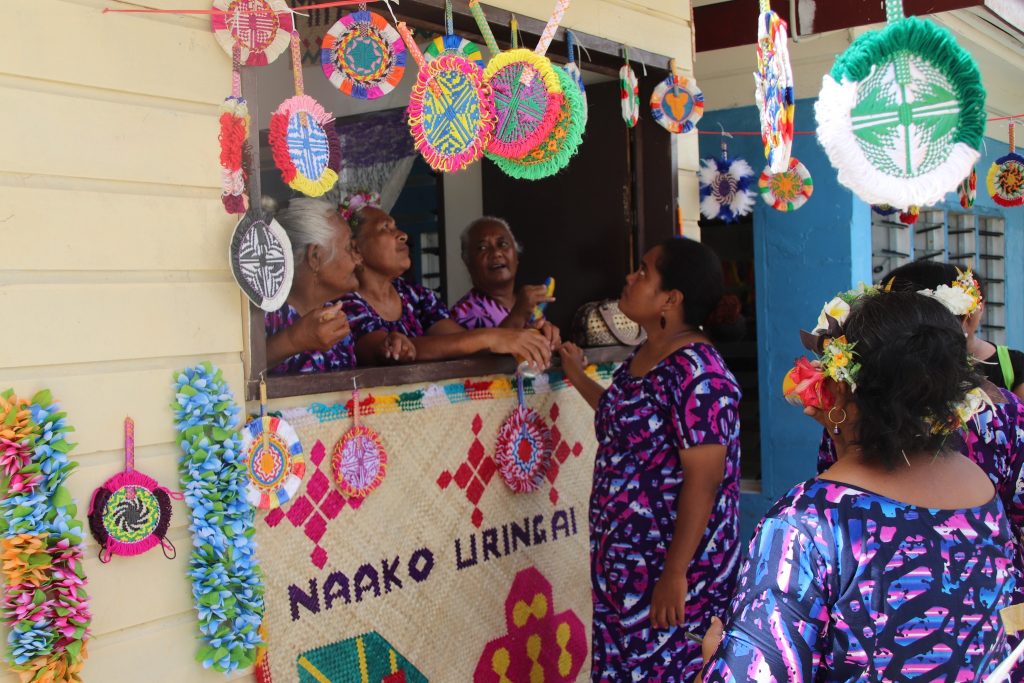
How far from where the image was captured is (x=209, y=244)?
7.46ft

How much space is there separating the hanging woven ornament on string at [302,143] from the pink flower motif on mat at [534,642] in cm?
153

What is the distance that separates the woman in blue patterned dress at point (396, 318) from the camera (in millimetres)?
3055

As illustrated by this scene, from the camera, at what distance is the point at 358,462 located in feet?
8.74

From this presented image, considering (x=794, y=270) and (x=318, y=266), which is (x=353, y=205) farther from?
(x=794, y=270)

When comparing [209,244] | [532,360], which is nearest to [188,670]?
[209,244]

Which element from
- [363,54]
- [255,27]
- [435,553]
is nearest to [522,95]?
[363,54]

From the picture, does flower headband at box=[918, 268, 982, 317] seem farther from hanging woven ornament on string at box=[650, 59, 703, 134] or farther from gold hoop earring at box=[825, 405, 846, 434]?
hanging woven ornament on string at box=[650, 59, 703, 134]

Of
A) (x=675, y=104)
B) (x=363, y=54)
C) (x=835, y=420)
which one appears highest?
(x=675, y=104)

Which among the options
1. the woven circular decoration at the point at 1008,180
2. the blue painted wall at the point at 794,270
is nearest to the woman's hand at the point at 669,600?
the blue painted wall at the point at 794,270

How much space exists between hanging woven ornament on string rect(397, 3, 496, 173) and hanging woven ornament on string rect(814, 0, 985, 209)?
0.79m

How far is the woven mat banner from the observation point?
255 cm

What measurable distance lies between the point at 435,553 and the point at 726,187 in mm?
2509

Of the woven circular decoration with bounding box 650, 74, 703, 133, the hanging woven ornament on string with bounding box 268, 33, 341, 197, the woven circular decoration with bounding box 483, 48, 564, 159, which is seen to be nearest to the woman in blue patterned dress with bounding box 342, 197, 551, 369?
the hanging woven ornament on string with bounding box 268, 33, 341, 197

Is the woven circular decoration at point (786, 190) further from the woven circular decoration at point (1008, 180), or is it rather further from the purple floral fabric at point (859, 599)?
the purple floral fabric at point (859, 599)
